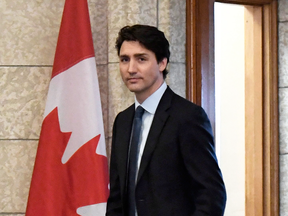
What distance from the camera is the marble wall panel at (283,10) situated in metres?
3.29

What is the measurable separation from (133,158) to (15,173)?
1206 millimetres

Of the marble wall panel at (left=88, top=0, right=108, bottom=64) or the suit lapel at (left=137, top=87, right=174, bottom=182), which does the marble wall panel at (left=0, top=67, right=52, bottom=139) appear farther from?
the suit lapel at (left=137, top=87, right=174, bottom=182)

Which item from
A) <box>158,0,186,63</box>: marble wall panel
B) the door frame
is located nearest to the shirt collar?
<box>158,0,186,63</box>: marble wall panel

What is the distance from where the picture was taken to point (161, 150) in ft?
5.41

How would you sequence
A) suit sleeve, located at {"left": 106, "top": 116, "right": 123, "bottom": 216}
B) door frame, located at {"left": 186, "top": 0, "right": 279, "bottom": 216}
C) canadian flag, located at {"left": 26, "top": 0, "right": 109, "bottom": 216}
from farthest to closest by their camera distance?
door frame, located at {"left": 186, "top": 0, "right": 279, "bottom": 216} < canadian flag, located at {"left": 26, "top": 0, "right": 109, "bottom": 216} < suit sleeve, located at {"left": 106, "top": 116, "right": 123, "bottom": 216}

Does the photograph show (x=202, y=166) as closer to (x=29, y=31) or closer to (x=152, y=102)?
(x=152, y=102)

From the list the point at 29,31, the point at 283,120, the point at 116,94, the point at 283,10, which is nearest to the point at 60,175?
the point at 116,94

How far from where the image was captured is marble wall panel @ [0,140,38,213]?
2691 millimetres

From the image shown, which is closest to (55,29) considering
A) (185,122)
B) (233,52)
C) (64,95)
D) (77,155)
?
(64,95)

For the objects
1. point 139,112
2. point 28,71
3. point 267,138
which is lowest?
point 267,138

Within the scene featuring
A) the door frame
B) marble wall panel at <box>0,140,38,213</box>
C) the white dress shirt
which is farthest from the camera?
the door frame

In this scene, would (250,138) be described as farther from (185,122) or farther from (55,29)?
(185,122)

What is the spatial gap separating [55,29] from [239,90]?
2.05m

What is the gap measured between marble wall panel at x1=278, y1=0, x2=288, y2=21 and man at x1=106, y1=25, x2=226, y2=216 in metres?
1.80
